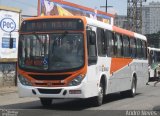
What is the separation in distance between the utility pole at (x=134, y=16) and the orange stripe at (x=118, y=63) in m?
53.2

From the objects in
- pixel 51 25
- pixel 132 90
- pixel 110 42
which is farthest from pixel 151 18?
pixel 51 25

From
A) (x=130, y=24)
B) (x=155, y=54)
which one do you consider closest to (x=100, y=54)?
(x=155, y=54)

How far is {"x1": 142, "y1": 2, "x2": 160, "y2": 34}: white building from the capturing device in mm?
122250

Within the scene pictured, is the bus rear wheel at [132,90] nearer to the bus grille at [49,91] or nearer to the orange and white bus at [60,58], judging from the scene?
the orange and white bus at [60,58]

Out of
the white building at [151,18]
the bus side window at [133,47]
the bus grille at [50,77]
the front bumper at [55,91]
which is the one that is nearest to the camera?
the front bumper at [55,91]

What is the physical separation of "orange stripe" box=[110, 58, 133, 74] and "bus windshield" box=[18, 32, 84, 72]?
144 inches

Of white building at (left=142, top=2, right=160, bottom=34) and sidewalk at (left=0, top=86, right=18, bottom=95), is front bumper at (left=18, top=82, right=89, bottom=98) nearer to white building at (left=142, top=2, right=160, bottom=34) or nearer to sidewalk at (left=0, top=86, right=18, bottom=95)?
sidewalk at (left=0, top=86, right=18, bottom=95)

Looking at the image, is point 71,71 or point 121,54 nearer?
point 71,71

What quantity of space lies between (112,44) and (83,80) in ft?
12.8

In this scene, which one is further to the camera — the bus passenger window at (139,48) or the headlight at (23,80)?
the bus passenger window at (139,48)

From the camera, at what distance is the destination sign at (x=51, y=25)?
1588 centimetres

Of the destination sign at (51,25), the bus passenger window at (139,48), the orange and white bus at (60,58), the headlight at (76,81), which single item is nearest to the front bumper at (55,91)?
the orange and white bus at (60,58)

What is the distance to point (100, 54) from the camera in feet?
56.5

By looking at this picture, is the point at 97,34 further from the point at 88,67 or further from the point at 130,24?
the point at 130,24
